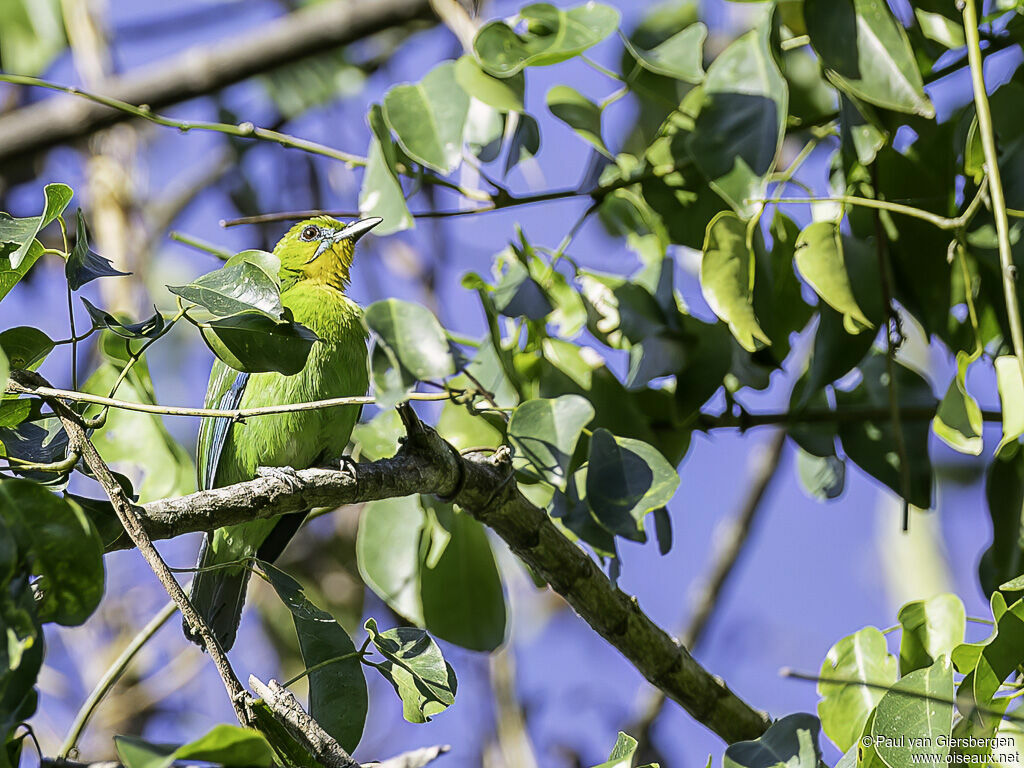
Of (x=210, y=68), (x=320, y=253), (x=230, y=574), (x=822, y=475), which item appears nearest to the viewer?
(x=822, y=475)

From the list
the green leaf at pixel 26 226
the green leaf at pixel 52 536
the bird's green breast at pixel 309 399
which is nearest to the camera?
the green leaf at pixel 52 536

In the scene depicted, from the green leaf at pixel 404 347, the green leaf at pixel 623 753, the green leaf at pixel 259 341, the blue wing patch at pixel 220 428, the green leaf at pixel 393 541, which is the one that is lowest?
the green leaf at pixel 623 753

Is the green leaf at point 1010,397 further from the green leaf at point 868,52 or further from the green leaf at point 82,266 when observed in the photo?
the green leaf at point 82,266

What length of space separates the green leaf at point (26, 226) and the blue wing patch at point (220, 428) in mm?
1083

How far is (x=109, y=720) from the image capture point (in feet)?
14.3

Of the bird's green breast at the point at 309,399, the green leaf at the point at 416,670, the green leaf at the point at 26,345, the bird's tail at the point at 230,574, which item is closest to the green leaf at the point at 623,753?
the green leaf at the point at 416,670

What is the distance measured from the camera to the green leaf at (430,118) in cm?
189

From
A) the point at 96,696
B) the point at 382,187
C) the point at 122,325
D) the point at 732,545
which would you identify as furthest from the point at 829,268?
the point at 732,545

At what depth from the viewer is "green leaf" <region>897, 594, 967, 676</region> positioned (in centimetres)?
161

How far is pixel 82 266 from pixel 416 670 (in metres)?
0.68

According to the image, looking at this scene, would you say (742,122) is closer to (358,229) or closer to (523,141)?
(523,141)

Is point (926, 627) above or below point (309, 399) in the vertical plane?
below

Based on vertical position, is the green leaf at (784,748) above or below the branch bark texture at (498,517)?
below

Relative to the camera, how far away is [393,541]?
2.06 meters
